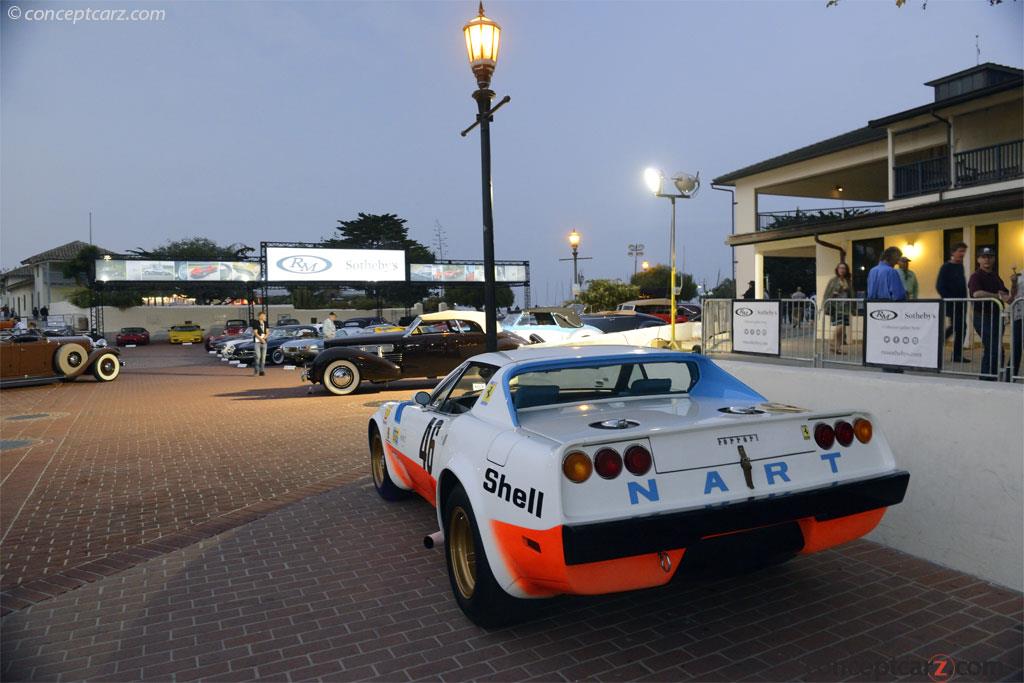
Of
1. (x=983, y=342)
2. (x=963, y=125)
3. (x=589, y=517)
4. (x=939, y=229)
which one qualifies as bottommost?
(x=589, y=517)

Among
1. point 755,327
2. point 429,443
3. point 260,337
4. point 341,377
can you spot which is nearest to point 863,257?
point 755,327

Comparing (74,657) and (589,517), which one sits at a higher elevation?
(589,517)

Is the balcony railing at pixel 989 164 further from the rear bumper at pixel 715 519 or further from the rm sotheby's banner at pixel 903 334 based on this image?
the rear bumper at pixel 715 519

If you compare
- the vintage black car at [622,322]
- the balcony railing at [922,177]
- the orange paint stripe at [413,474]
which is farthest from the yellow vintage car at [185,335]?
the orange paint stripe at [413,474]

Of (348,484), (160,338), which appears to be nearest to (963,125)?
(348,484)

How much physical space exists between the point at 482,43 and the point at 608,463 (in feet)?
19.0

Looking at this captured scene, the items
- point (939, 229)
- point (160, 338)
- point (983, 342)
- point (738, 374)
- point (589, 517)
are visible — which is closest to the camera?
point (589, 517)

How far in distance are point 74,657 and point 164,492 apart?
358 centimetres

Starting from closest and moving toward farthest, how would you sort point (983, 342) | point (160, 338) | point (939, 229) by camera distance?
1. point (983, 342)
2. point (939, 229)
3. point (160, 338)

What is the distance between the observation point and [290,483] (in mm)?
7090

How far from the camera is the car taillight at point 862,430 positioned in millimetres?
3578

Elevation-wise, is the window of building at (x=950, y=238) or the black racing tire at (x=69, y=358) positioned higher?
the window of building at (x=950, y=238)

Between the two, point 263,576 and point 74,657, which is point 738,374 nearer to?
point 263,576

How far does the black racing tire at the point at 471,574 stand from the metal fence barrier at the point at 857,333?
377 centimetres
